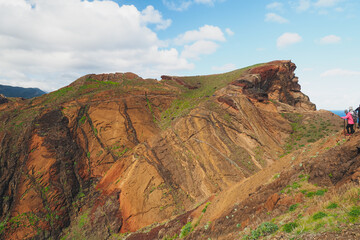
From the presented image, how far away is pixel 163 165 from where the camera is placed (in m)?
18.8

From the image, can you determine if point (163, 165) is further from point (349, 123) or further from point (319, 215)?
point (349, 123)

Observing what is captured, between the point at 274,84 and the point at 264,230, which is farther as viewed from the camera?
the point at 274,84

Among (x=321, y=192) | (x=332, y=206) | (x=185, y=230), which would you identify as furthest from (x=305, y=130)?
(x=332, y=206)

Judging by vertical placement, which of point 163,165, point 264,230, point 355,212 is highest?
point 355,212

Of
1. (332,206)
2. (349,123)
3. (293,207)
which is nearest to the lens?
(332,206)

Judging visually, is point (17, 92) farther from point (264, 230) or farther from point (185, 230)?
point (264, 230)

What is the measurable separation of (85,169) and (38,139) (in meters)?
5.67

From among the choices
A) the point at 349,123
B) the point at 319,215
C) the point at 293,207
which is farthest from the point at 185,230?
the point at 349,123

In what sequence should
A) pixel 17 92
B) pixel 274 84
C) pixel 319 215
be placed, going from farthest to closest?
pixel 17 92, pixel 274 84, pixel 319 215

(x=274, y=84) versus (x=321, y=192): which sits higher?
(x=274, y=84)

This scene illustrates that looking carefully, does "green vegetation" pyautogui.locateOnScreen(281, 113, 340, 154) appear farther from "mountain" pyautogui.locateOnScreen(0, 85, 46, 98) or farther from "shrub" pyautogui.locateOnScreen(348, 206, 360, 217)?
"mountain" pyautogui.locateOnScreen(0, 85, 46, 98)

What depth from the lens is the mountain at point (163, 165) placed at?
8.10 metres

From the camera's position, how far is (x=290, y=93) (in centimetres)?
4225

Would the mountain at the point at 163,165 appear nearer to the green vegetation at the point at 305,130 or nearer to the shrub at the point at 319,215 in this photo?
the shrub at the point at 319,215
